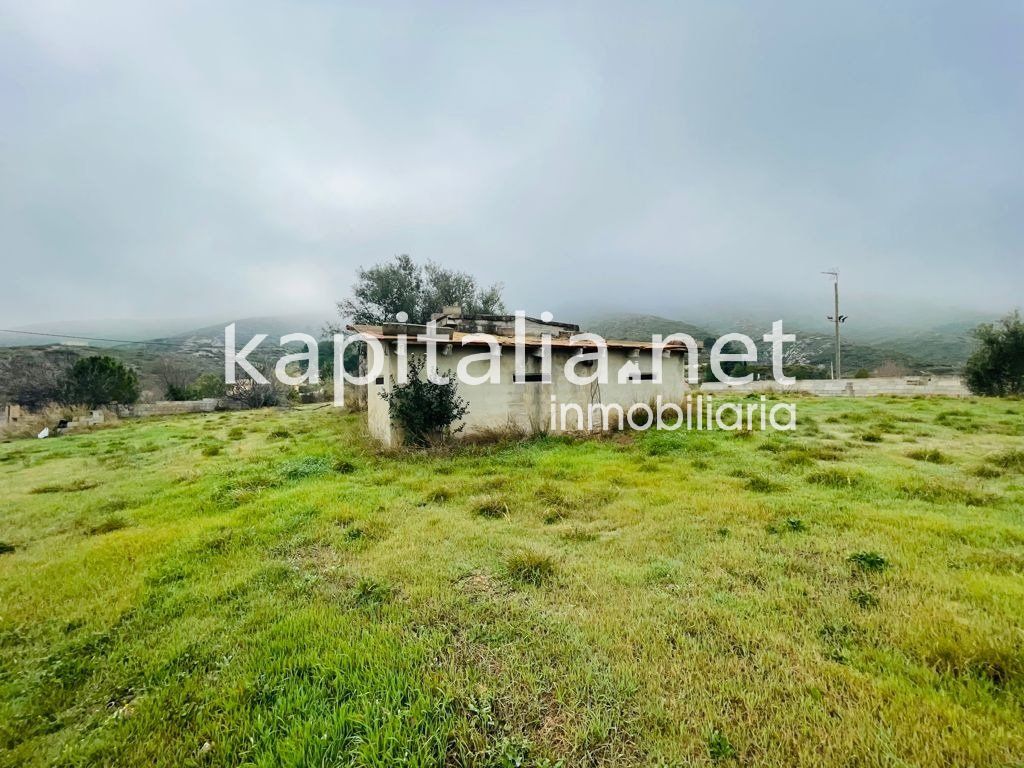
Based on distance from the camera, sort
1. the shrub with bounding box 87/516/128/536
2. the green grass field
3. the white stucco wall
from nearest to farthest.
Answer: the green grass field
the shrub with bounding box 87/516/128/536
the white stucco wall

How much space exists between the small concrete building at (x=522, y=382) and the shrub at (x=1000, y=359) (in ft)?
61.3

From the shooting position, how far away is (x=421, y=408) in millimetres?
8828

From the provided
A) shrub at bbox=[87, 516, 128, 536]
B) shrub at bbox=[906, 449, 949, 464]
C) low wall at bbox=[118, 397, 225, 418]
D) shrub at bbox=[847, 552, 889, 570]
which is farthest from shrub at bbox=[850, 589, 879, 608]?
low wall at bbox=[118, 397, 225, 418]

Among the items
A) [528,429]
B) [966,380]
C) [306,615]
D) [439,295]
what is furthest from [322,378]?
[966,380]

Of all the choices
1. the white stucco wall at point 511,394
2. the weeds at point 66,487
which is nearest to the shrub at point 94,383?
the weeds at point 66,487

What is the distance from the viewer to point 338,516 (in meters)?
4.98

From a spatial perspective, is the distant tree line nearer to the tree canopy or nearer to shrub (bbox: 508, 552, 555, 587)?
the tree canopy

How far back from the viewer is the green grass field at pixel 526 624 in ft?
6.16

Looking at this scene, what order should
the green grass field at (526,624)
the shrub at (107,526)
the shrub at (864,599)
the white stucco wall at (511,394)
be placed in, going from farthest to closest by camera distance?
the white stucco wall at (511,394) → the shrub at (107,526) → the shrub at (864,599) → the green grass field at (526,624)

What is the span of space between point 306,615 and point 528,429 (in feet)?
25.3

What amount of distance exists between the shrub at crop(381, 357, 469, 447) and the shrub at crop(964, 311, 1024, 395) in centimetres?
2538

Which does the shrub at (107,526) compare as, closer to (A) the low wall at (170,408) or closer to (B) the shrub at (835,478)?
(B) the shrub at (835,478)

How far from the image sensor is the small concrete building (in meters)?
9.45

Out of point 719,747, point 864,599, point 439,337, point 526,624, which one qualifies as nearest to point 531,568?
point 526,624
